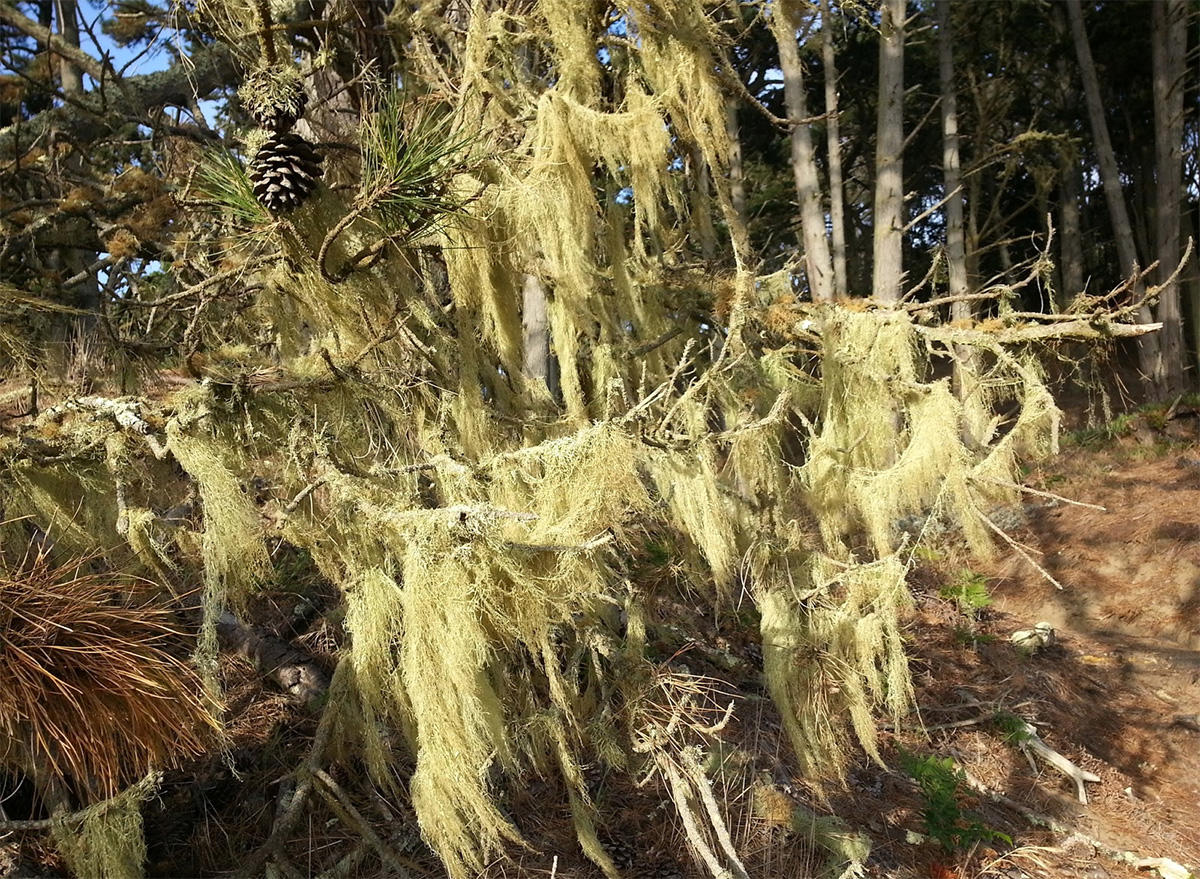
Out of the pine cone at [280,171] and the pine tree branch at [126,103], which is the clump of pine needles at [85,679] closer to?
the pine cone at [280,171]

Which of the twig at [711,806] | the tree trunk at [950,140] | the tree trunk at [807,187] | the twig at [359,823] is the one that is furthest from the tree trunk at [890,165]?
the twig at [359,823]

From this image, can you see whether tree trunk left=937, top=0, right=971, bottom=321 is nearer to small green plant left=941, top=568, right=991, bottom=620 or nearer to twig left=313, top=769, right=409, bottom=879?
small green plant left=941, top=568, right=991, bottom=620

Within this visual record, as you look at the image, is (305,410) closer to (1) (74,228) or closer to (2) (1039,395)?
(2) (1039,395)

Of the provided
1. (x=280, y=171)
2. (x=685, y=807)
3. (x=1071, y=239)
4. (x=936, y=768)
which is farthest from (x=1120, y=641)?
(x=1071, y=239)

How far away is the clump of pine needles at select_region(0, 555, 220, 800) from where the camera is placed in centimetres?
146

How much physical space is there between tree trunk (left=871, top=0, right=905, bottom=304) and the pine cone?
5664 millimetres

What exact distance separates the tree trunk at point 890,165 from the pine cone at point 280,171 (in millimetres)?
5664

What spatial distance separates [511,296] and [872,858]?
269 centimetres

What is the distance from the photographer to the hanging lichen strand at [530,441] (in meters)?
1.89

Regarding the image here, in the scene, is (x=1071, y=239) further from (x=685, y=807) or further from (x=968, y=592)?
(x=685, y=807)

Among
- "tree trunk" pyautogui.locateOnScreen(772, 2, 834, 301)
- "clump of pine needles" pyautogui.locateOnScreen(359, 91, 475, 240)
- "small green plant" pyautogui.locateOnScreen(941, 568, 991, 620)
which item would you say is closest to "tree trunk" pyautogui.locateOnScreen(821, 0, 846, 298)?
"tree trunk" pyautogui.locateOnScreen(772, 2, 834, 301)

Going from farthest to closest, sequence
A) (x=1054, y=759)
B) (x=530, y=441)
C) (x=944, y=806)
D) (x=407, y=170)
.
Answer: (x=1054, y=759) < (x=944, y=806) < (x=530, y=441) < (x=407, y=170)

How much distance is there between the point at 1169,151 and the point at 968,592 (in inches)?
284

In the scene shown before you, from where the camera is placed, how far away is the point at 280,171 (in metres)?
1.94
